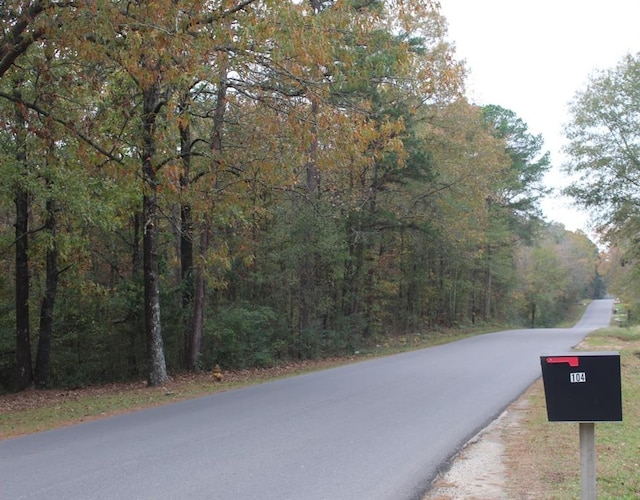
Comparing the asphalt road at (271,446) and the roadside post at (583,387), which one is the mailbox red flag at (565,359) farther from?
the asphalt road at (271,446)

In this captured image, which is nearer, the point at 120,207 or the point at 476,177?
the point at 120,207

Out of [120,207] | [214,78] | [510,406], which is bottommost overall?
[510,406]

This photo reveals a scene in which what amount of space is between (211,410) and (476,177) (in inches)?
804

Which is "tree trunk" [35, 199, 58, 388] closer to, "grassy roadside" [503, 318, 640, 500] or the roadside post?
"grassy roadside" [503, 318, 640, 500]

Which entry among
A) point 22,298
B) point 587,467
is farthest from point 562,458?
point 22,298

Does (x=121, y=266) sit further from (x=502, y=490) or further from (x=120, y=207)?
(x=502, y=490)

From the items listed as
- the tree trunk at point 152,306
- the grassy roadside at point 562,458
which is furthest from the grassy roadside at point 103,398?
the grassy roadside at point 562,458

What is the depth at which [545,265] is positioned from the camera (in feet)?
198

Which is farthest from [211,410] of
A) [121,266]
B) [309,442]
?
[121,266]

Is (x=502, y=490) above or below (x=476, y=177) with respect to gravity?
below

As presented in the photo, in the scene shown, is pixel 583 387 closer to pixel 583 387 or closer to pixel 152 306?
pixel 583 387

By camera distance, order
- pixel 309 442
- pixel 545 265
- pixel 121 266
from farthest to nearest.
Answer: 1. pixel 545 265
2. pixel 121 266
3. pixel 309 442

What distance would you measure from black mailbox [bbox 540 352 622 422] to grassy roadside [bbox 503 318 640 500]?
1.76 meters

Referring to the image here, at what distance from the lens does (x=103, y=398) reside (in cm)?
1376
